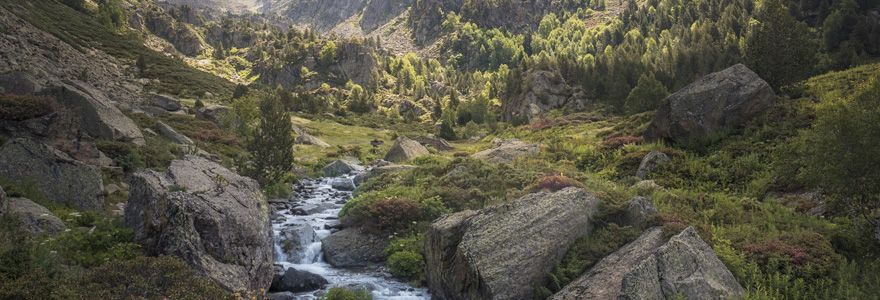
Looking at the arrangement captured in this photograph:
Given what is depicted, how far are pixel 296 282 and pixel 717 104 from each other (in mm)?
26306

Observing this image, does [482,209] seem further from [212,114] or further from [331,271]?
[212,114]

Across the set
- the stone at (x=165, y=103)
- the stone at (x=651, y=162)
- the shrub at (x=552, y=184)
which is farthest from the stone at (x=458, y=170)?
the stone at (x=165, y=103)

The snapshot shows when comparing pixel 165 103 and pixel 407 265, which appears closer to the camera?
pixel 407 265

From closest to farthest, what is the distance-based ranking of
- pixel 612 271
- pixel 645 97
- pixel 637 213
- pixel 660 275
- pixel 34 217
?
pixel 660 275 < pixel 612 271 < pixel 34 217 < pixel 637 213 < pixel 645 97

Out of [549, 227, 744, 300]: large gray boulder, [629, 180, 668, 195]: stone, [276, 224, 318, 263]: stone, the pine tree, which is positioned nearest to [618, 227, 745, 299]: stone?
[549, 227, 744, 300]: large gray boulder

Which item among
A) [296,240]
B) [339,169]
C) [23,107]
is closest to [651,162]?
[296,240]

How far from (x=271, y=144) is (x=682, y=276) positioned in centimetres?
2336

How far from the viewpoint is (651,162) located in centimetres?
2311

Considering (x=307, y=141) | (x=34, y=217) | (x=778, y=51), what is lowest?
(x=307, y=141)

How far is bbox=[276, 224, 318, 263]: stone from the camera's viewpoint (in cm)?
1706

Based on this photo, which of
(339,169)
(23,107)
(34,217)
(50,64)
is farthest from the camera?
(50,64)

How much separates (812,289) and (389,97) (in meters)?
150

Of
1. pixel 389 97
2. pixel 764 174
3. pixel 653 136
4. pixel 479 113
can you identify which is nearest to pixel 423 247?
pixel 764 174

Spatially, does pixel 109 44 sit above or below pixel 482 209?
above
